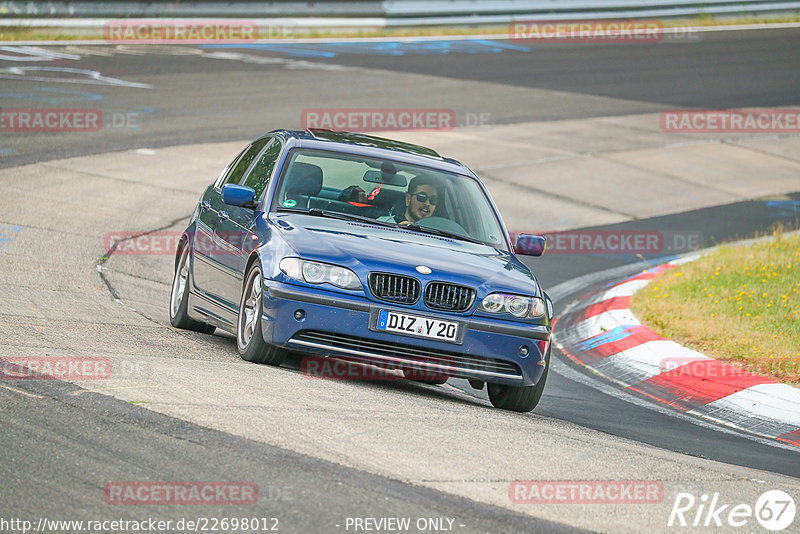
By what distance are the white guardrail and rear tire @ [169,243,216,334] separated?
18.0 metres

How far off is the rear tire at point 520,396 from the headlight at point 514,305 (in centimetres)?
29

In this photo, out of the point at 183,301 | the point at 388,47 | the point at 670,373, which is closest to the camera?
the point at 183,301

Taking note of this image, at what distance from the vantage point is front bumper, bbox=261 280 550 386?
285 inches

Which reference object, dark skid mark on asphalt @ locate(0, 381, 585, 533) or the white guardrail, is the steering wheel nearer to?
dark skid mark on asphalt @ locate(0, 381, 585, 533)

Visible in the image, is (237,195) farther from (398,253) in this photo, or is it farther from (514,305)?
(514,305)

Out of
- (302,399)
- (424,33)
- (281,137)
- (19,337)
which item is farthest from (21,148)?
(424,33)

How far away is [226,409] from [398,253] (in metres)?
1.89

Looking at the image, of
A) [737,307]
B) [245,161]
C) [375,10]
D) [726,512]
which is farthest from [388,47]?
[726,512]

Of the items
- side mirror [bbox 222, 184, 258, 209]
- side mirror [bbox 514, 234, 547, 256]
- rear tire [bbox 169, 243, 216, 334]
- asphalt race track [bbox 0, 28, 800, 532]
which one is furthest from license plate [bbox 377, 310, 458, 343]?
rear tire [bbox 169, 243, 216, 334]

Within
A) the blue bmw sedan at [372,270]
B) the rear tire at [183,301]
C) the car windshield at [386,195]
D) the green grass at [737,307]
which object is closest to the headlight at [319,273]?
the blue bmw sedan at [372,270]

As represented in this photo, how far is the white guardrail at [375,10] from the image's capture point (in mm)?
26500

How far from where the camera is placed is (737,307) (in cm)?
1107

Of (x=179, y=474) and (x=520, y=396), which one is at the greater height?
(x=179, y=474)

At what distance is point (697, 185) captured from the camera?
62.2 feet
